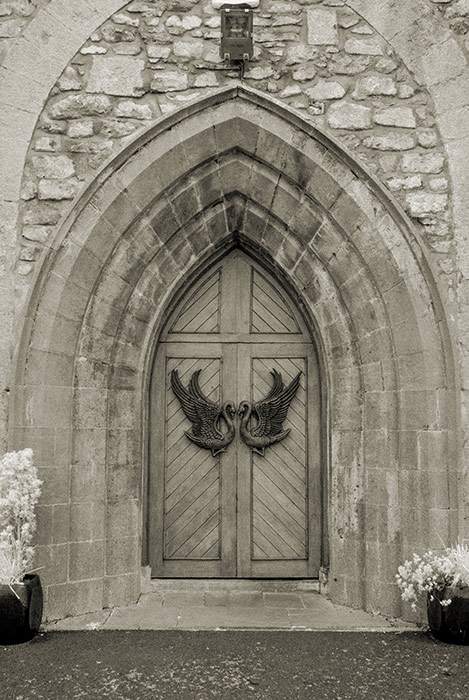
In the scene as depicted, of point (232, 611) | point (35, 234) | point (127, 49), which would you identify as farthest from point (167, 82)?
point (232, 611)

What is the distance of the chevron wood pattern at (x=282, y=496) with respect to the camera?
4.98 metres

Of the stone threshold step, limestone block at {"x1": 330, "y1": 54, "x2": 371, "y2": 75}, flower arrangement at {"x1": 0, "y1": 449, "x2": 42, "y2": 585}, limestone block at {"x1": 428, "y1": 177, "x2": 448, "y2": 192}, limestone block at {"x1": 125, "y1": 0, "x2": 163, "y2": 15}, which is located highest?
limestone block at {"x1": 125, "y1": 0, "x2": 163, "y2": 15}

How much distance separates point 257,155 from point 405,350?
170 cm

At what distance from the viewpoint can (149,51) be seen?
4.46m

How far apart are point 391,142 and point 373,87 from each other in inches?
Result: 15.9

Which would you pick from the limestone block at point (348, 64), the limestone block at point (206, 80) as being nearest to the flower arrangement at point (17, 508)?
the limestone block at point (206, 80)

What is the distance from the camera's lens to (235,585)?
16.2ft

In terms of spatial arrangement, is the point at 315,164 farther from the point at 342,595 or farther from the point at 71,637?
the point at 71,637

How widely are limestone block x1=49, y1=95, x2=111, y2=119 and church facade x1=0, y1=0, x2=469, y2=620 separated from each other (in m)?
0.01

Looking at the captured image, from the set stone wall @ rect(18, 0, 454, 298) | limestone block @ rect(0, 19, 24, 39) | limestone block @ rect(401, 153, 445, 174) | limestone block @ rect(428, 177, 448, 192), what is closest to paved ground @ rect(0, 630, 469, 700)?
stone wall @ rect(18, 0, 454, 298)

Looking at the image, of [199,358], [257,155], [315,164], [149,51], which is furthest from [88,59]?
[199,358]

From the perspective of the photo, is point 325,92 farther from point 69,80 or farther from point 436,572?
point 436,572

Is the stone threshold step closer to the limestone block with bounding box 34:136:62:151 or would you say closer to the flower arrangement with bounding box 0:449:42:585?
the flower arrangement with bounding box 0:449:42:585

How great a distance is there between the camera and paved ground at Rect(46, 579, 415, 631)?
4188 millimetres
